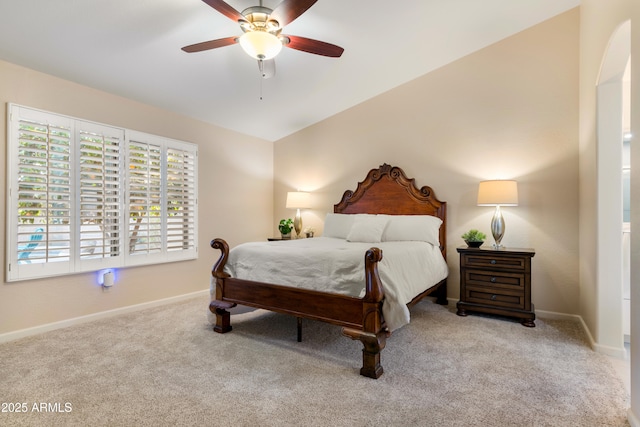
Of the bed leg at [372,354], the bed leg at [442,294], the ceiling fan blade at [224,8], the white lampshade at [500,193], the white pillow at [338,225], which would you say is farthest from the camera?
the white pillow at [338,225]

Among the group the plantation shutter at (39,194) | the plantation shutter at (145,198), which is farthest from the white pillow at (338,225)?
the plantation shutter at (39,194)

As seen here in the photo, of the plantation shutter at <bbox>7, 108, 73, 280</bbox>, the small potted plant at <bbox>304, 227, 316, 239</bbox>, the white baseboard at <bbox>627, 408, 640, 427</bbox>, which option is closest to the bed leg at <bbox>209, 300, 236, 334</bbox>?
the plantation shutter at <bbox>7, 108, 73, 280</bbox>

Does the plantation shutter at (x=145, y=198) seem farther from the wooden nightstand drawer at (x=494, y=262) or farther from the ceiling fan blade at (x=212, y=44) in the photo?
the wooden nightstand drawer at (x=494, y=262)

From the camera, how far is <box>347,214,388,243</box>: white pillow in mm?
3779

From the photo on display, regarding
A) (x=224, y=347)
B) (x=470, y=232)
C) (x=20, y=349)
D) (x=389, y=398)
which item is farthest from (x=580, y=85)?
(x=20, y=349)

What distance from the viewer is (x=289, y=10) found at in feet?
6.91

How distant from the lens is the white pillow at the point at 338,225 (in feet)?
14.0

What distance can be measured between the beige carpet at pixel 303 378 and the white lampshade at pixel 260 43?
2204 mm

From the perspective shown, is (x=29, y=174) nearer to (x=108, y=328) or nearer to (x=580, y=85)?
(x=108, y=328)

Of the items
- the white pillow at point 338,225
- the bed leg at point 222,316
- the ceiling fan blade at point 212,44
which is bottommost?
the bed leg at point 222,316

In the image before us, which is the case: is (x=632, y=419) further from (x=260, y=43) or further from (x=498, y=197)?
(x=260, y=43)

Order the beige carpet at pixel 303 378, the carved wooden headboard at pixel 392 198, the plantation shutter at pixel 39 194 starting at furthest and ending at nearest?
the carved wooden headboard at pixel 392 198 → the plantation shutter at pixel 39 194 → the beige carpet at pixel 303 378

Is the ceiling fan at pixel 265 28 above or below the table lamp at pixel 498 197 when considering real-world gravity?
above

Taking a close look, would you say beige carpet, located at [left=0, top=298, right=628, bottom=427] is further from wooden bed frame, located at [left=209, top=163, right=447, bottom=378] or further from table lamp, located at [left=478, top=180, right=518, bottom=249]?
table lamp, located at [left=478, top=180, right=518, bottom=249]
